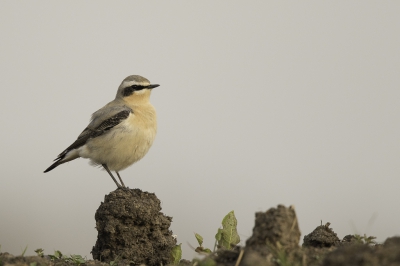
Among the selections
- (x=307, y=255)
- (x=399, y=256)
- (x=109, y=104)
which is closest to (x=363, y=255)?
(x=399, y=256)

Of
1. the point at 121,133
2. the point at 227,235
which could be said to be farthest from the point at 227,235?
the point at 121,133

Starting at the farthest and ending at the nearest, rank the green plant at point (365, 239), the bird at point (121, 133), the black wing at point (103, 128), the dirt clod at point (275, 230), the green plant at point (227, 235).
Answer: the black wing at point (103, 128)
the bird at point (121, 133)
the green plant at point (227, 235)
the green plant at point (365, 239)
the dirt clod at point (275, 230)

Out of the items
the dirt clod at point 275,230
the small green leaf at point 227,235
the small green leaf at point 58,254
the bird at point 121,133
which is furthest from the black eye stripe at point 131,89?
the dirt clod at point 275,230

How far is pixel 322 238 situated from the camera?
831cm

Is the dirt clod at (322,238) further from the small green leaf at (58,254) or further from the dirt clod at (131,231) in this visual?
the small green leaf at (58,254)

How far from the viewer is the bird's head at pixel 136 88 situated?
Answer: 1306 centimetres

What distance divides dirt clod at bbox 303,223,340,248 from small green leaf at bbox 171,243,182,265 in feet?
6.75

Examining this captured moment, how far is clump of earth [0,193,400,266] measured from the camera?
5363mm

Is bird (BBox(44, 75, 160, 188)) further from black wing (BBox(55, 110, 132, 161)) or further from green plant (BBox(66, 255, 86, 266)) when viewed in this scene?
green plant (BBox(66, 255, 86, 266))

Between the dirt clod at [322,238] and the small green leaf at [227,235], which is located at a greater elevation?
the small green leaf at [227,235]

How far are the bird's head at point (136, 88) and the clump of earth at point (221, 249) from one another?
3.43 metres

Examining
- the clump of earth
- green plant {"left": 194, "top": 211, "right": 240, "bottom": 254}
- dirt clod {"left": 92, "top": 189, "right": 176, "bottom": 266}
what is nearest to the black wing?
the clump of earth

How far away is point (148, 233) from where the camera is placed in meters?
9.78

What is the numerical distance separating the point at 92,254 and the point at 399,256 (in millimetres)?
6186
